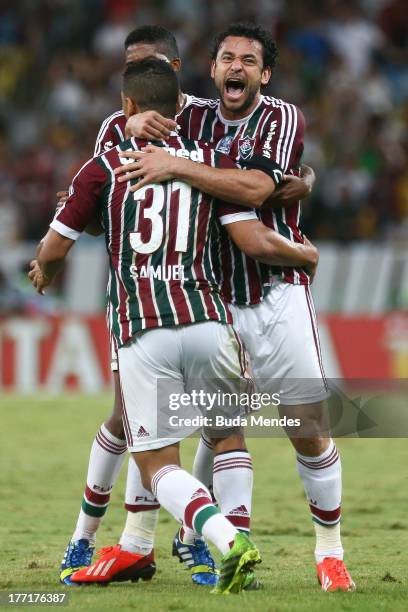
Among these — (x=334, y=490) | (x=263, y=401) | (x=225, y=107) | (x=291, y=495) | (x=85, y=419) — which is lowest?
(x=85, y=419)

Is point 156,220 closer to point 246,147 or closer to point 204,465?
point 246,147

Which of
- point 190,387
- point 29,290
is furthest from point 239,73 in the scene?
point 29,290

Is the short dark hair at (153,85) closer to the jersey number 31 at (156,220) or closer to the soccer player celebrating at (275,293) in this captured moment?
the jersey number 31 at (156,220)

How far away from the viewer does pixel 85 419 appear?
13.0 m

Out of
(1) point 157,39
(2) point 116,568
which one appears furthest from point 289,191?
(2) point 116,568

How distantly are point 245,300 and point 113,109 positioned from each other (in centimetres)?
1223

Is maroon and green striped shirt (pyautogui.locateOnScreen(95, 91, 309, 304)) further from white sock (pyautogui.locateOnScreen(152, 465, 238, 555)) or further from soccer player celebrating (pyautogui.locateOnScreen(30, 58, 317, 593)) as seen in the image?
white sock (pyautogui.locateOnScreen(152, 465, 238, 555))

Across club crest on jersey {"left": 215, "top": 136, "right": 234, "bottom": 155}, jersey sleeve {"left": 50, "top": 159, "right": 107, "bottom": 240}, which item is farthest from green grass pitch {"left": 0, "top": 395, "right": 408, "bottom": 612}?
club crest on jersey {"left": 215, "top": 136, "right": 234, "bottom": 155}

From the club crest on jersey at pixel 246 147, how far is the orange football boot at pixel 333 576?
187 cm

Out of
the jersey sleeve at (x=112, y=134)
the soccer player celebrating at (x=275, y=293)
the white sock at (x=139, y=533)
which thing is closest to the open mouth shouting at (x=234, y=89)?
the soccer player celebrating at (x=275, y=293)

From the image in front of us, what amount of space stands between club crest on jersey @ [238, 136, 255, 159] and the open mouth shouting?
19 centimetres

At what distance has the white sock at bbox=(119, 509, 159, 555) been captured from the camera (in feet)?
19.5

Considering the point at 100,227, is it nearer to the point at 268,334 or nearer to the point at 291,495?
the point at 268,334

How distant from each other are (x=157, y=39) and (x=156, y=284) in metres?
1.78
